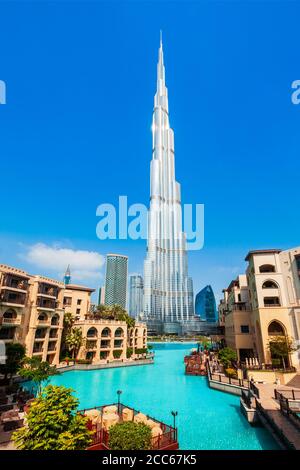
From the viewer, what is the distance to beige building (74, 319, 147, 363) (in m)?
52.1

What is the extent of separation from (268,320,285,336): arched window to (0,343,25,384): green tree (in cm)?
3196

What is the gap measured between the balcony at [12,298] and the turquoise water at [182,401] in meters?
12.1

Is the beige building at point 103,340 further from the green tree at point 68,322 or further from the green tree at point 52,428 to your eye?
the green tree at point 52,428

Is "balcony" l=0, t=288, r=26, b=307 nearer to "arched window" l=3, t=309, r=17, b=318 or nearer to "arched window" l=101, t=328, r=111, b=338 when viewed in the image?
"arched window" l=3, t=309, r=17, b=318

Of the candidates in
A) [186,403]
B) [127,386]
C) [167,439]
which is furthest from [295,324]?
[167,439]

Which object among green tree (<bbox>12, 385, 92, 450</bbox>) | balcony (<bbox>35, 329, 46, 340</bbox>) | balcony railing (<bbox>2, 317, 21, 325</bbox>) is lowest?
green tree (<bbox>12, 385, 92, 450</bbox>)

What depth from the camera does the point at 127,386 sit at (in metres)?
35.0

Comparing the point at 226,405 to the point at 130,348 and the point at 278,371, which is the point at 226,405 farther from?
the point at 130,348

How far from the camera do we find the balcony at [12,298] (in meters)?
35.8

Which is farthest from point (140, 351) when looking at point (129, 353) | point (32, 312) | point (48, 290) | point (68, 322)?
point (32, 312)

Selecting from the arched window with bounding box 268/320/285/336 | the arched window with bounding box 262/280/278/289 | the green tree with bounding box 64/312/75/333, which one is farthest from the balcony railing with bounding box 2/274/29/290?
the arched window with bounding box 268/320/285/336

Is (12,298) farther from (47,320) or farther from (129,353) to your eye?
(129,353)

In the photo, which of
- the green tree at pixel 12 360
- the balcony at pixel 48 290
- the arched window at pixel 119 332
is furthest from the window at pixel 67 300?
the green tree at pixel 12 360
